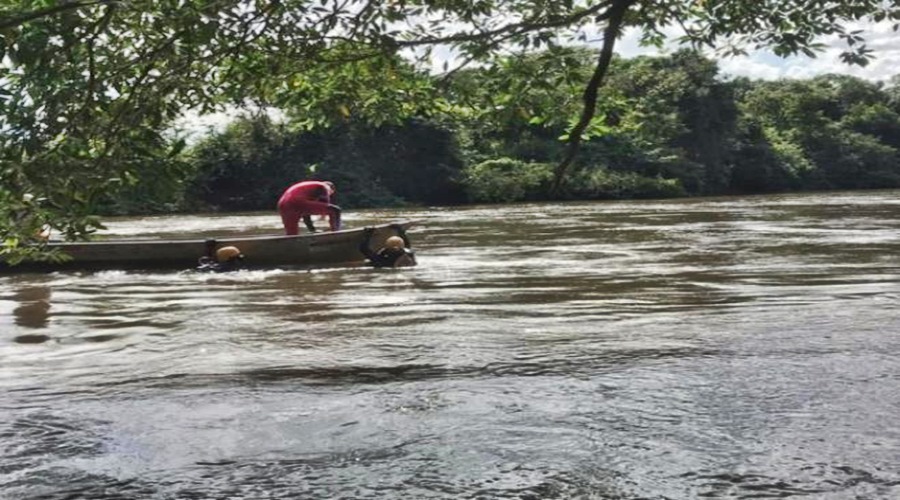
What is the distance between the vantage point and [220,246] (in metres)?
15.0

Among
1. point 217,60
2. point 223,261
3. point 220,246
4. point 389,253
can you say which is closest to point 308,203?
point 220,246

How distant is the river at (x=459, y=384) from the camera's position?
5.11 meters

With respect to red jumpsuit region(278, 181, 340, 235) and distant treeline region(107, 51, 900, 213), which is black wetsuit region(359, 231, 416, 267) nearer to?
red jumpsuit region(278, 181, 340, 235)

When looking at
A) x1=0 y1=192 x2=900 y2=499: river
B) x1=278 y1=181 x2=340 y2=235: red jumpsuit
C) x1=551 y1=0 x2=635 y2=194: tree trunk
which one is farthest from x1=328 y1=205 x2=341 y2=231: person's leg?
x1=551 y1=0 x2=635 y2=194: tree trunk

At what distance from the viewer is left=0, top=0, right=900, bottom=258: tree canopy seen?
12.6 ft

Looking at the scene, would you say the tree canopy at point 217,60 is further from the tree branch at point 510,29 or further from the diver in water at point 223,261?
the diver in water at point 223,261

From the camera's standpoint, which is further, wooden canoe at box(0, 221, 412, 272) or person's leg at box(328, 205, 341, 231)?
person's leg at box(328, 205, 341, 231)

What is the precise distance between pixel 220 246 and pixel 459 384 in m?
8.74

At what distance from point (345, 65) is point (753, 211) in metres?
25.5

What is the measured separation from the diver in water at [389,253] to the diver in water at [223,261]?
1868 millimetres

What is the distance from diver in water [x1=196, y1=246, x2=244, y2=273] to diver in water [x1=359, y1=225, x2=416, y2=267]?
1868 mm

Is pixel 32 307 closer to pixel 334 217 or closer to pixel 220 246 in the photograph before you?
pixel 220 246

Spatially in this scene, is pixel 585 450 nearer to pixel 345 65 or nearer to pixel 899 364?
pixel 345 65

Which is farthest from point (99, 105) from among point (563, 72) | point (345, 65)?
Result: point (563, 72)
